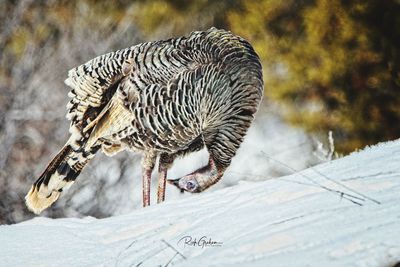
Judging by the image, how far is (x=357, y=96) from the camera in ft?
9.14

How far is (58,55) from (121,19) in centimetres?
36

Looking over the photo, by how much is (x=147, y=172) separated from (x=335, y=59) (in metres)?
1.05

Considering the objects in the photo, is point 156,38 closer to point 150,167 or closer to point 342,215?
point 150,167

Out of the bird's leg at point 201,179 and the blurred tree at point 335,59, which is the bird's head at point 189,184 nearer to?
the bird's leg at point 201,179

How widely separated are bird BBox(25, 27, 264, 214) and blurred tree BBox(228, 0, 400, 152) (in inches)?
8.6

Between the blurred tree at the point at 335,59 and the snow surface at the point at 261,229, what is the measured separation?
3.61 feet

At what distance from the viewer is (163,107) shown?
8.18 ft
